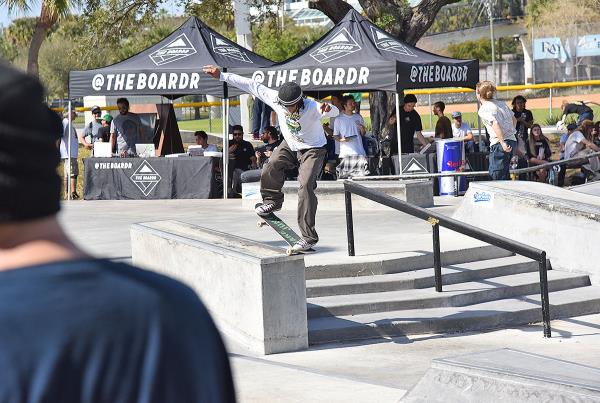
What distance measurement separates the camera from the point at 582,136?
18.9 meters

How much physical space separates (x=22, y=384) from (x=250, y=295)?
7.32m

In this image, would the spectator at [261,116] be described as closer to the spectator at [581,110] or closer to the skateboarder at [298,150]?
the spectator at [581,110]

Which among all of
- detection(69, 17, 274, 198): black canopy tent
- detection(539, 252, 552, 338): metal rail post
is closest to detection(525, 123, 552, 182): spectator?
detection(69, 17, 274, 198): black canopy tent

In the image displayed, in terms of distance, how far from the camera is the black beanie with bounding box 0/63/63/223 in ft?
5.10

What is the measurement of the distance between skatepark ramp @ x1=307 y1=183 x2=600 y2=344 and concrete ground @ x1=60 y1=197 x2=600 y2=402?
5.5 inches

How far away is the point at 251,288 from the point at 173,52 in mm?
11114

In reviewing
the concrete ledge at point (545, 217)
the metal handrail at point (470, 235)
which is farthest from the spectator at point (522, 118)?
the metal handrail at point (470, 235)

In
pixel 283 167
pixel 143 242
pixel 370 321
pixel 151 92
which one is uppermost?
Result: pixel 151 92

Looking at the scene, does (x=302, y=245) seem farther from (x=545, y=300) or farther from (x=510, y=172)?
(x=510, y=172)

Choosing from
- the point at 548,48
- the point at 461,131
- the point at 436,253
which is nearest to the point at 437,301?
the point at 436,253

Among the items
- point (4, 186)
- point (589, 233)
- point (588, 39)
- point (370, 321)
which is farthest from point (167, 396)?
point (588, 39)

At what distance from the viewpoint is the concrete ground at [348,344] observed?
6.81 meters

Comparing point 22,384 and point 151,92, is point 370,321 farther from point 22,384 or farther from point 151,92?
point 151,92

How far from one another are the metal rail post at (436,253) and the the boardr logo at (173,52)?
31.2ft
